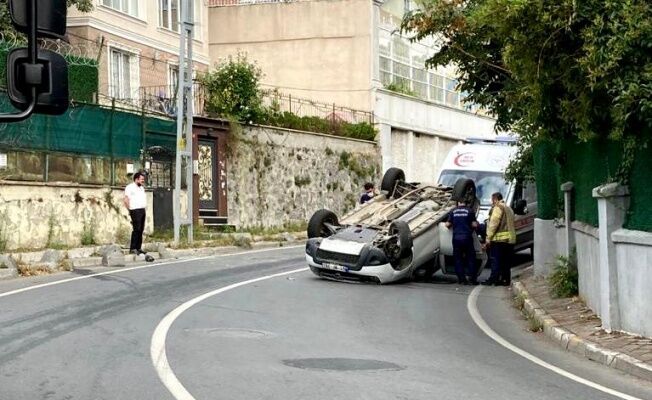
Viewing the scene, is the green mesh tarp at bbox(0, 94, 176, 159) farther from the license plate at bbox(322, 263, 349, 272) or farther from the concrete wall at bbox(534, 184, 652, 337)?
the concrete wall at bbox(534, 184, 652, 337)

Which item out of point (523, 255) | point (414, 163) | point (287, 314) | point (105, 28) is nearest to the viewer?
point (287, 314)

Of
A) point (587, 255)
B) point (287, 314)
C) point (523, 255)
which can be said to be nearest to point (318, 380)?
point (287, 314)

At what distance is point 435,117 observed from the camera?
2014 inches

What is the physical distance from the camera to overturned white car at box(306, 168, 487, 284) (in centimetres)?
1720

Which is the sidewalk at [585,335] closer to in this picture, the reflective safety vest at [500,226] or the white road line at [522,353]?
the white road line at [522,353]

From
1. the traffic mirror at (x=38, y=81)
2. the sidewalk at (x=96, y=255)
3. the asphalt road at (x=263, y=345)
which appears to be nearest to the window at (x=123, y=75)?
the sidewalk at (x=96, y=255)

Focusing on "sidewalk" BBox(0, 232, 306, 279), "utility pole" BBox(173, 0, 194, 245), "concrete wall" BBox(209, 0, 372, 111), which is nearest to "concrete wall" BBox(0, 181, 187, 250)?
"sidewalk" BBox(0, 232, 306, 279)

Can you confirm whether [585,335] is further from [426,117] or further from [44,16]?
[426,117]

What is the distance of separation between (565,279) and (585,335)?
12.2 ft

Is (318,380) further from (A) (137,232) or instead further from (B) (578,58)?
(A) (137,232)

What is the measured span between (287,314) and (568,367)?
4.26m

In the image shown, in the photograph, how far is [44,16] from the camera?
18.5ft

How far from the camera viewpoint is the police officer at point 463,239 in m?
17.8

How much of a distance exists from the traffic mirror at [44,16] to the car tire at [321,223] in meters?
13.3
